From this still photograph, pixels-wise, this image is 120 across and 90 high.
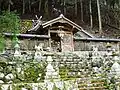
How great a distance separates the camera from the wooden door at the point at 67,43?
757 inches

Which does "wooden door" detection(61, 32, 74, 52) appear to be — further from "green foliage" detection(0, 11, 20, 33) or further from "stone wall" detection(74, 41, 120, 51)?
"green foliage" detection(0, 11, 20, 33)

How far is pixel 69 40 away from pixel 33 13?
16.4 meters

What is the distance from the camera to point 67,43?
1952 cm

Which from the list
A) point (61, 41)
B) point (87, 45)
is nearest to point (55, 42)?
point (61, 41)

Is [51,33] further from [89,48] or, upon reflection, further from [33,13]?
[33,13]

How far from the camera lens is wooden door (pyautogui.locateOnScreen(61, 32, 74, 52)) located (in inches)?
757

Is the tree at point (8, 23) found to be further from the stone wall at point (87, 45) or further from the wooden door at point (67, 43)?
the wooden door at point (67, 43)

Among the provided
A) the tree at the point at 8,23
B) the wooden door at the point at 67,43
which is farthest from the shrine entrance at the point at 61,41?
the tree at the point at 8,23

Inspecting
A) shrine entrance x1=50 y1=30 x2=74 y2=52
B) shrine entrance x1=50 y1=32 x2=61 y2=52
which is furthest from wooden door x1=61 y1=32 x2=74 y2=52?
shrine entrance x1=50 y1=32 x2=61 y2=52

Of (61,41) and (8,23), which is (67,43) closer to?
(61,41)

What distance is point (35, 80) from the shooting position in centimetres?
775

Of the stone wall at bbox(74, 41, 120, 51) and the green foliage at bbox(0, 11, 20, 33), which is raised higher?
the green foliage at bbox(0, 11, 20, 33)

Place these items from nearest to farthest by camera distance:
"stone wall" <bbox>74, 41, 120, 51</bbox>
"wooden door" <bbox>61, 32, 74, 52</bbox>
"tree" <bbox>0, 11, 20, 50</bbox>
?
1. "tree" <bbox>0, 11, 20, 50</bbox>
2. "stone wall" <bbox>74, 41, 120, 51</bbox>
3. "wooden door" <bbox>61, 32, 74, 52</bbox>

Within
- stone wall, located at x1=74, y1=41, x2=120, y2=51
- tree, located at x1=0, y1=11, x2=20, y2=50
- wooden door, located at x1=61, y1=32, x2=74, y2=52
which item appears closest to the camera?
tree, located at x1=0, y1=11, x2=20, y2=50
